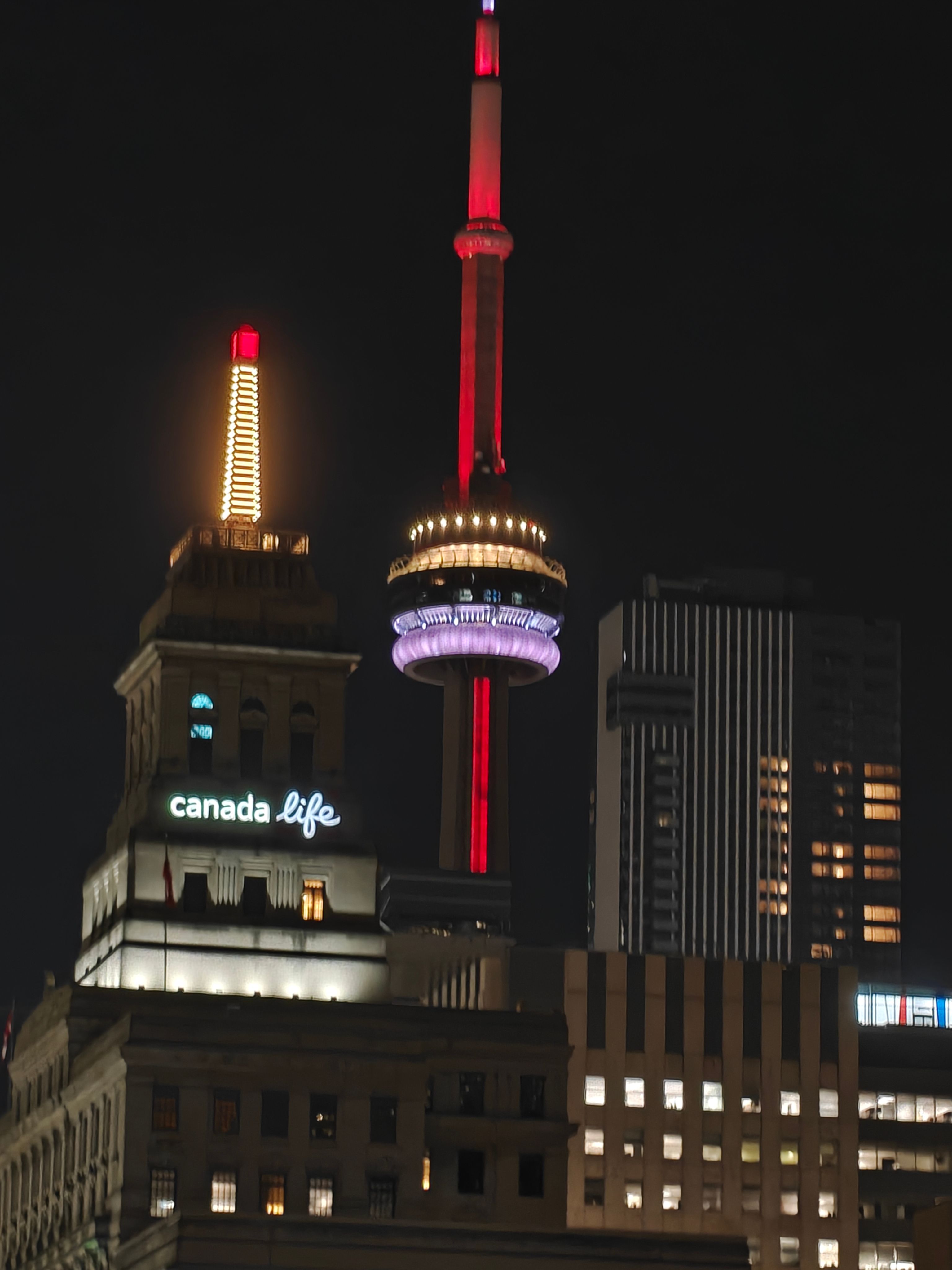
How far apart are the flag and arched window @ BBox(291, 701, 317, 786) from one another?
11912 millimetres

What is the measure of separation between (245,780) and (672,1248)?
4840 cm

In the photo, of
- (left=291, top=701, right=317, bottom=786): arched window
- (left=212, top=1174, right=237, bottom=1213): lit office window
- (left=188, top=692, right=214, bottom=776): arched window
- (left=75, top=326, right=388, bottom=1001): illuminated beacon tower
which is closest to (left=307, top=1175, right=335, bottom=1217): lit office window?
(left=212, top=1174, right=237, bottom=1213): lit office window

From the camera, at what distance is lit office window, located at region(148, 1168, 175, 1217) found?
A: 525ft

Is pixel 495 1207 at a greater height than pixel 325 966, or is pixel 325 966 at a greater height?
pixel 325 966

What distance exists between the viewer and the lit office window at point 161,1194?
525ft

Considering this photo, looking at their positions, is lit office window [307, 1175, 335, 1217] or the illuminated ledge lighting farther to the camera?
the illuminated ledge lighting

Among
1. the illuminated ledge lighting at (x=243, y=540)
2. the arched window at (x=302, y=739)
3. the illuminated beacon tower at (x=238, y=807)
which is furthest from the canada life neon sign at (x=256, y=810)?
the illuminated ledge lighting at (x=243, y=540)

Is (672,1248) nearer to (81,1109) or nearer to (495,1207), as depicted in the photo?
(495,1207)

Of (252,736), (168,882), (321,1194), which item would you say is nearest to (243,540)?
(252,736)

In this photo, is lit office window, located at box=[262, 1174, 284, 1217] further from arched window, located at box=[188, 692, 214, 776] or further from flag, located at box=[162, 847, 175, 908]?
arched window, located at box=[188, 692, 214, 776]

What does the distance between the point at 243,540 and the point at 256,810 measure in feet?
68.0

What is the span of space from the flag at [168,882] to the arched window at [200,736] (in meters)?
7.50

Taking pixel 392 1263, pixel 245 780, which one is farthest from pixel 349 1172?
pixel 245 780

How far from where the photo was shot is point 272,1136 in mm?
163125
